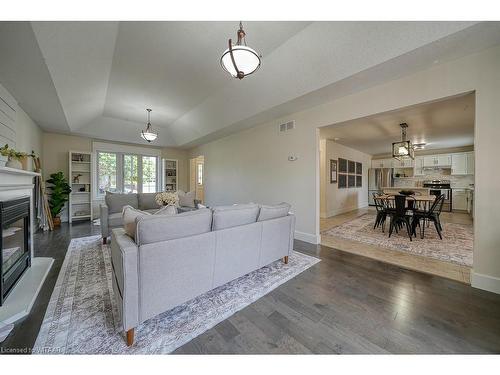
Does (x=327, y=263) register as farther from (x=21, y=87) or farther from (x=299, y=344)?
(x=21, y=87)

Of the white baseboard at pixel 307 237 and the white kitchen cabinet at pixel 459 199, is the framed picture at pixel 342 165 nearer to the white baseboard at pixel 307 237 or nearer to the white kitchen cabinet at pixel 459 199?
the white kitchen cabinet at pixel 459 199

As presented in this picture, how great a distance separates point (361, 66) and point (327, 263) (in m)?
2.61

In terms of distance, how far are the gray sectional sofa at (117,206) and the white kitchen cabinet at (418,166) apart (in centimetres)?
904

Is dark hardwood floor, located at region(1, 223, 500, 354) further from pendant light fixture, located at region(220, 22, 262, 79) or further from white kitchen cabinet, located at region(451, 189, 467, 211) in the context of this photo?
white kitchen cabinet, located at region(451, 189, 467, 211)

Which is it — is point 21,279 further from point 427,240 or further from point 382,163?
point 382,163

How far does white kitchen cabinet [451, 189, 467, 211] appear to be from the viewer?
6941mm

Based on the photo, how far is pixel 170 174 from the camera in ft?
25.6

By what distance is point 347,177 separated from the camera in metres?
7.48

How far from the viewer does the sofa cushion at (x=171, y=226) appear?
1433 millimetres

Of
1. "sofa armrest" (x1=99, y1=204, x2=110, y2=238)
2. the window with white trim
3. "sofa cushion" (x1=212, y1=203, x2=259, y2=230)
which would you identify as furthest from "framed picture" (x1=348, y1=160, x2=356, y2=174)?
"sofa armrest" (x1=99, y1=204, x2=110, y2=238)

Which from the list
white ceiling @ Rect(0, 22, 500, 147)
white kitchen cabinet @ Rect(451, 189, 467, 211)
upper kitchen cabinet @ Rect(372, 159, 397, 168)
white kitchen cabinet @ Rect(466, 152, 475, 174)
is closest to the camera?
white ceiling @ Rect(0, 22, 500, 147)

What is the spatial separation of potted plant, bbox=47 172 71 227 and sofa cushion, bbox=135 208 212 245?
5311 millimetres

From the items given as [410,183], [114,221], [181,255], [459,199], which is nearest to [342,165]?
[410,183]
